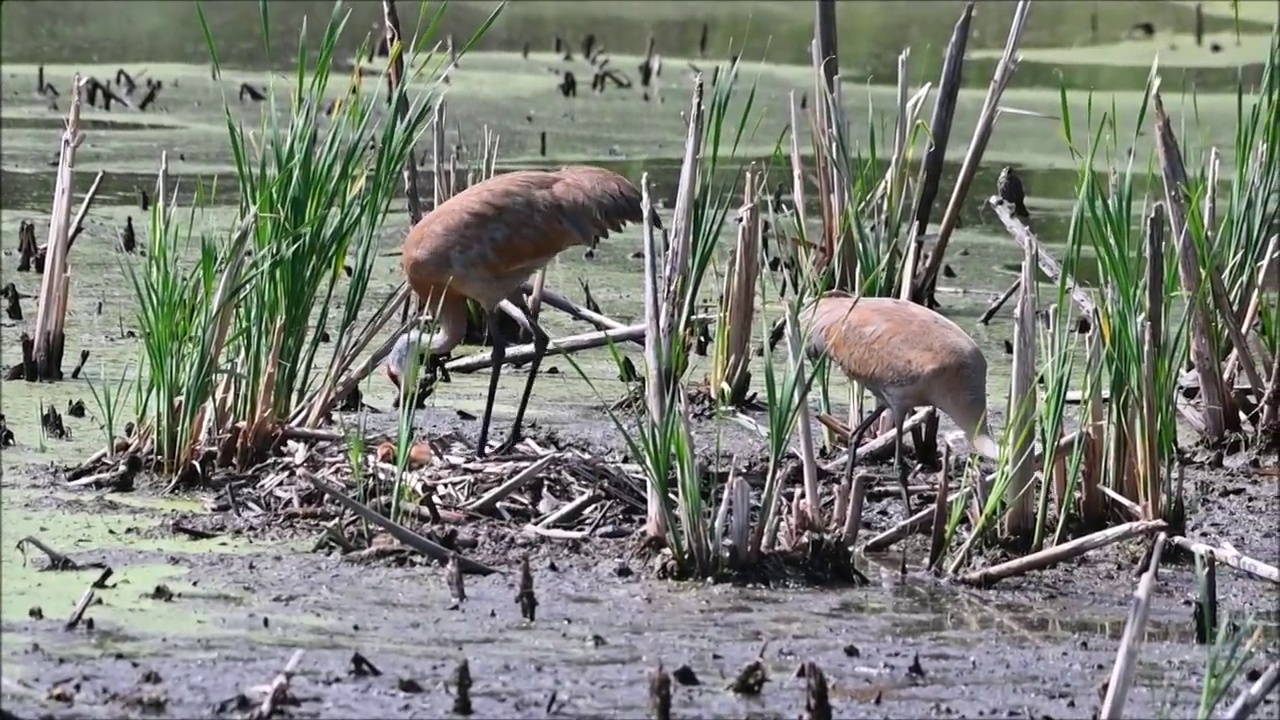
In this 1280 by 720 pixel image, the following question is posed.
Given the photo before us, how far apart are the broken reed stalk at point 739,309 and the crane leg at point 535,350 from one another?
55 cm

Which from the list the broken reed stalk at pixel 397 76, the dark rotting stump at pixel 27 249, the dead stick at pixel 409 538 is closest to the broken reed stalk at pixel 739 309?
the broken reed stalk at pixel 397 76

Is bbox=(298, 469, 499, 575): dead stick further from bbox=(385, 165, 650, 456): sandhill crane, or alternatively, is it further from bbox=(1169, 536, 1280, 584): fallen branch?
bbox=(1169, 536, 1280, 584): fallen branch

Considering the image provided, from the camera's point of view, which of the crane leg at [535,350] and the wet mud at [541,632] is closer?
the wet mud at [541,632]

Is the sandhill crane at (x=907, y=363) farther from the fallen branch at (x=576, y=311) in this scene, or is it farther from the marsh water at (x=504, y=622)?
the fallen branch at (x=576, y=311)

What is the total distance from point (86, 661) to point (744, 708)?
1.31 metres

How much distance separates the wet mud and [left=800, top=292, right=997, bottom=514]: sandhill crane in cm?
41

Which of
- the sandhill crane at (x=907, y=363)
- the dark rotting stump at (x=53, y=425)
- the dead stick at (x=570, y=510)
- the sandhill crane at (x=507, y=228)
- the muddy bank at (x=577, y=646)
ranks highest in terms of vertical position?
the sandhill crane at (x=507, y=228)

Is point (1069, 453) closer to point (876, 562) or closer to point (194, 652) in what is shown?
point (876, 562)

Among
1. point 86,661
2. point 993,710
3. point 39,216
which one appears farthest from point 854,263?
point 39,216

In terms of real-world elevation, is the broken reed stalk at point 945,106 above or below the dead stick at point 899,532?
above

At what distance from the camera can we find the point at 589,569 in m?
5.01

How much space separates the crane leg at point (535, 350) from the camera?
6.05 m

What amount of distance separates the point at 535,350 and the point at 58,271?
1476 millimetres

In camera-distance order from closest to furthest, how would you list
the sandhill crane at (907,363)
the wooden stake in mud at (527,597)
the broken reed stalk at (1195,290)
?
the wooden stake in mud at (527,597), the sandhill crane at (907,363), the broken reed stalk at (1195,290)
